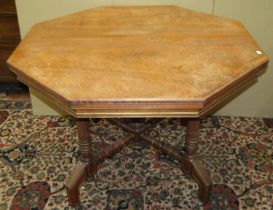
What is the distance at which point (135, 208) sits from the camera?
5.25 ft

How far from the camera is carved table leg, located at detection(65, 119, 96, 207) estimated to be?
1.53m

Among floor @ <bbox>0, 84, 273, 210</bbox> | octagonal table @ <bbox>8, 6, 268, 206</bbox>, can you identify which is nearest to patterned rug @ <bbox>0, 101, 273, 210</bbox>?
floor @ <bbox>0, 84, 273, 210</bbox>

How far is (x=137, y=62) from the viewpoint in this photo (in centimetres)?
121

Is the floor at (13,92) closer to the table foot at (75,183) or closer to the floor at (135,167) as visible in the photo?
the floor at (135,167)

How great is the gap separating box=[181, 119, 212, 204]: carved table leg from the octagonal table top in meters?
0.41

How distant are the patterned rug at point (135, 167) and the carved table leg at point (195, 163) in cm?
9

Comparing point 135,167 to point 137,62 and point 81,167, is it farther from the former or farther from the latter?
point 137,62

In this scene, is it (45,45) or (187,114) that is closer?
(187,114)

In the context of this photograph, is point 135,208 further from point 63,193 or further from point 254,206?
point 254,206

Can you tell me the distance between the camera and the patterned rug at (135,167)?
64.5 inches

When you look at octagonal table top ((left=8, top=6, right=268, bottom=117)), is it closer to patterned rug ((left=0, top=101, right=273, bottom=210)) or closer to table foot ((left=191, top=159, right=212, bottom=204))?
table foot ((left=191, top=159, right=212, bottom=204))

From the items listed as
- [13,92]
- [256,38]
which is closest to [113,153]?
[256,38]

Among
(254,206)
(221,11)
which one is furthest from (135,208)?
(221,11)

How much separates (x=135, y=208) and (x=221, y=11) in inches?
49.1
